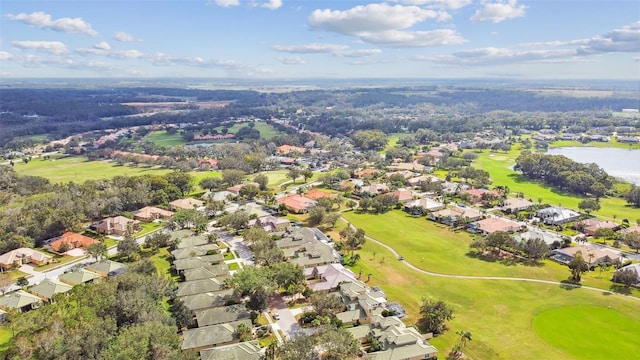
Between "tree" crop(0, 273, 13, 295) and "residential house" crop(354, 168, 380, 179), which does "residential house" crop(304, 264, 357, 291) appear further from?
"residential house" crop(354, 168, 380, 179)

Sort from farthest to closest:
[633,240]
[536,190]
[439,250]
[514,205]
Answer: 1. [536,190]
2. [514,205]
3. [439,250]
4. [633,240]

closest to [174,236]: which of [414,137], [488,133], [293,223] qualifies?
[293,223]

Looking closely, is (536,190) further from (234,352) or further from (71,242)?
(71,242)

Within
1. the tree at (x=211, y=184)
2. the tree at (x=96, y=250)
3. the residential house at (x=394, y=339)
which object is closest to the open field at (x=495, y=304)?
the residential house at (x=394, y=339)

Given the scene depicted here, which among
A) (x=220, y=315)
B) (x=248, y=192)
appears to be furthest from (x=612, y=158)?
(x=220, y=315)

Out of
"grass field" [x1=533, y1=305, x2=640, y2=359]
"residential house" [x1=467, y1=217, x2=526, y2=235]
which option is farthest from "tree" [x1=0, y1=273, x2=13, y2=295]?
"residential house" [x1=467, y1=217, x2=526, y2=235]
